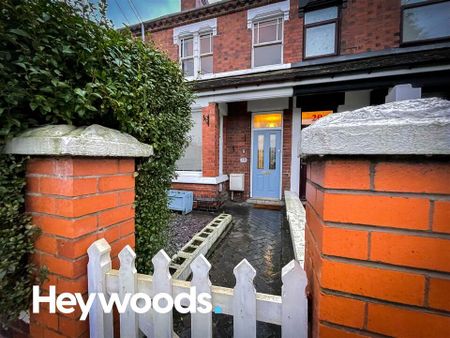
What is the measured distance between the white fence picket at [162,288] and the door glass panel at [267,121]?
22.2 ft

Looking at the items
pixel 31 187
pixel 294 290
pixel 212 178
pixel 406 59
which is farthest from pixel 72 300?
pixel 406 59

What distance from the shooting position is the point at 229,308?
992 mm

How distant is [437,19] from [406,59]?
193 cm

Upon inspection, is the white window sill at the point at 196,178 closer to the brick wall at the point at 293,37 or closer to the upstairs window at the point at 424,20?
the brick wall at the point at 293,37

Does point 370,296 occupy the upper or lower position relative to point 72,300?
upper

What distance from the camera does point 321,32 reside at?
6379 mm

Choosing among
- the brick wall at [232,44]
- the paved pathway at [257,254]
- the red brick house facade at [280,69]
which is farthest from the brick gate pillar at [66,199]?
the brick wall at [232,44]

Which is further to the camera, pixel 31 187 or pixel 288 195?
pixel 288 195

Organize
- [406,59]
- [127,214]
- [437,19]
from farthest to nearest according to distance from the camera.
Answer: [437,19], [406,59], [127,214]

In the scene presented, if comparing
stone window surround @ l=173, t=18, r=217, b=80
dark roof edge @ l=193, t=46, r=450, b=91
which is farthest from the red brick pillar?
stone window surround @ l=173, t=18, r=217, b=80

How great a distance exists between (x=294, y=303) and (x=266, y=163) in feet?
21.9

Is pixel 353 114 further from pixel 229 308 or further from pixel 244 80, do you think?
Answer: pixel 244 80

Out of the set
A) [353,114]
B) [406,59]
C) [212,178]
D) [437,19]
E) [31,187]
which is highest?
[437,19]

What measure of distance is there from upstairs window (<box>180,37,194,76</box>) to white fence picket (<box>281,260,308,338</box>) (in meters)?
8.35
